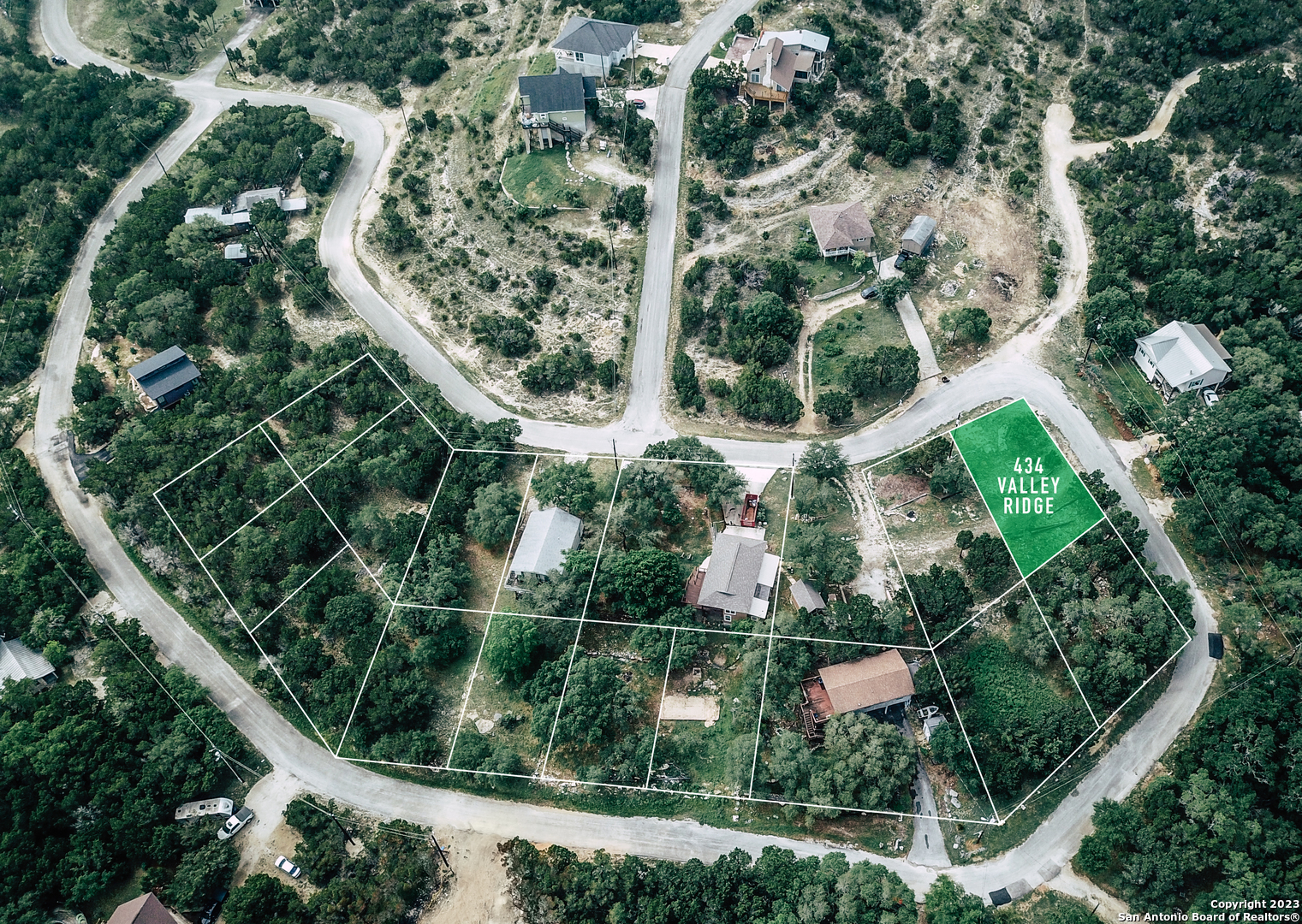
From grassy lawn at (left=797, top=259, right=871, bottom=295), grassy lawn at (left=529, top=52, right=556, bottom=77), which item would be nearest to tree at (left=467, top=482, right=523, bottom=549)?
grassy lawn at (left=797, top=259, right=871, bottom=295)

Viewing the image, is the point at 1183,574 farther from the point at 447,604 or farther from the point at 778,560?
the point at 447,604

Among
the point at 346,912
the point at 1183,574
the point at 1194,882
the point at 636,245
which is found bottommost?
the point at 346,912

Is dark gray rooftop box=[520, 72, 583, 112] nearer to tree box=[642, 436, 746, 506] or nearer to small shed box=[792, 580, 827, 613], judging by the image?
tree box=[642, 436, 746, 506]

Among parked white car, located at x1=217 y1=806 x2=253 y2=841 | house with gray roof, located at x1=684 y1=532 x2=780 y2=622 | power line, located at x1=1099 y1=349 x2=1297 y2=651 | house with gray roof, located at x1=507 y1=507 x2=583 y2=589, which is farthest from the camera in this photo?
house with gray roof, located at x1=507 y1=507 x2=583 y2=589

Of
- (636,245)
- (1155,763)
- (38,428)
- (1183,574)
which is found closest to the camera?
(1155,763)

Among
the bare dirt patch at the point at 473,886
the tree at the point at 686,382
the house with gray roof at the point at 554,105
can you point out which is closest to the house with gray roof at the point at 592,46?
the house with gray roof at the point at 554,105

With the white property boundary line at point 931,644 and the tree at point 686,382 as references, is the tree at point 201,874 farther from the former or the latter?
the white property boundary line at point 931,644

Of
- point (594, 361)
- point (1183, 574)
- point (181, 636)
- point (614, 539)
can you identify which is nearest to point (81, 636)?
point (181, 636)
